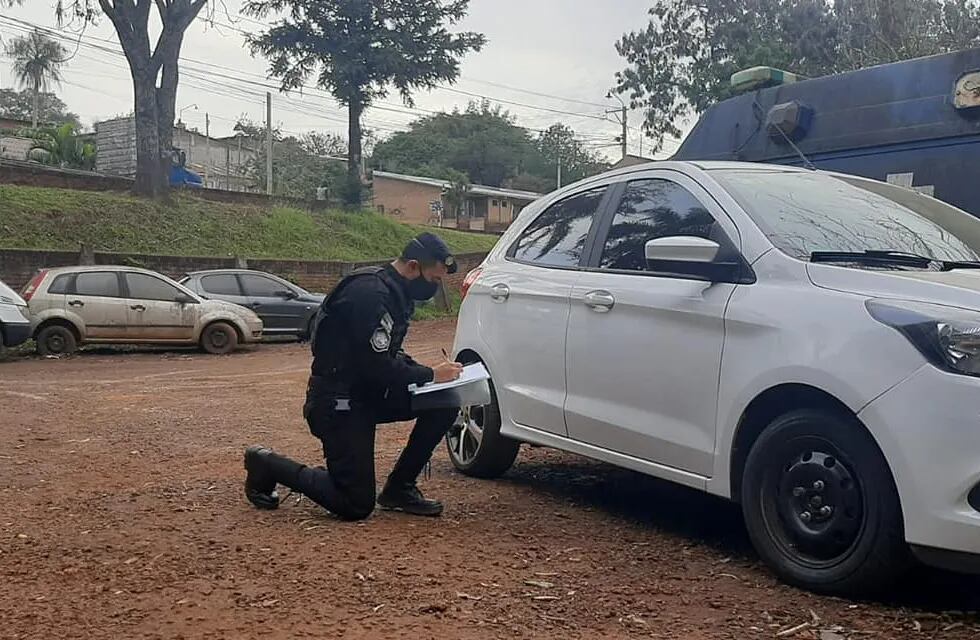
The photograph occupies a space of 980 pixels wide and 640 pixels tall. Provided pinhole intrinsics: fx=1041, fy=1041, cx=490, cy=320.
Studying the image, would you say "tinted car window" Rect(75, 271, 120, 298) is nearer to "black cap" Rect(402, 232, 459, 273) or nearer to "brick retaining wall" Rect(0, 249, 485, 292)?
"brick retaining wall" Rect(0, 249, 485, 292)

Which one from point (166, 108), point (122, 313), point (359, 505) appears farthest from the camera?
point (166, 108)

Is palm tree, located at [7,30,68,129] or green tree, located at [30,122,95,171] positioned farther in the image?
palm tree, located at [7,30,68,129]

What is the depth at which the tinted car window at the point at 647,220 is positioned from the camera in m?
4.70

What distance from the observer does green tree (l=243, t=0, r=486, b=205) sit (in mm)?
33844

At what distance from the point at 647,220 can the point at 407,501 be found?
1.83 metres

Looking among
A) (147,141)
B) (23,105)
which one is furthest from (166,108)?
(23,105)

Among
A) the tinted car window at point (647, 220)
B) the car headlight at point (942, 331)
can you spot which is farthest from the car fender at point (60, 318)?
the car headlight at point (942, 331)

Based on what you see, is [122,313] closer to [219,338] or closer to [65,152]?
[219,338]

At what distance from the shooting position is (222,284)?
1844 centimetres

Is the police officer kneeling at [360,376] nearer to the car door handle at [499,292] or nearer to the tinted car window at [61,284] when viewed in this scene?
the car door handle at [499,292]

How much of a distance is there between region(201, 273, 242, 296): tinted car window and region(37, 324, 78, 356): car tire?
3.21m

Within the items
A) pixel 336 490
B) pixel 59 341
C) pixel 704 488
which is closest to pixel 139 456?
pixel 336 490

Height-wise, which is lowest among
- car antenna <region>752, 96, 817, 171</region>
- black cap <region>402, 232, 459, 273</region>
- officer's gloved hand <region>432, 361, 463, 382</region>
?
officer's gloved hand <region>432, 361, 463, 382</region>

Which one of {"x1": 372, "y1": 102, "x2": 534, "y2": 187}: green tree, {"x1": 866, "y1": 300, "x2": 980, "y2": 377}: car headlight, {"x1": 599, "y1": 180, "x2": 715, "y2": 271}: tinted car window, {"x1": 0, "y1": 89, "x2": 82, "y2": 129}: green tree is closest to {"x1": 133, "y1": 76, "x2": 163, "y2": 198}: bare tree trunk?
{"x1": 599, "y1": 180, "x2": 715, "y2": 271}: tinted car window
